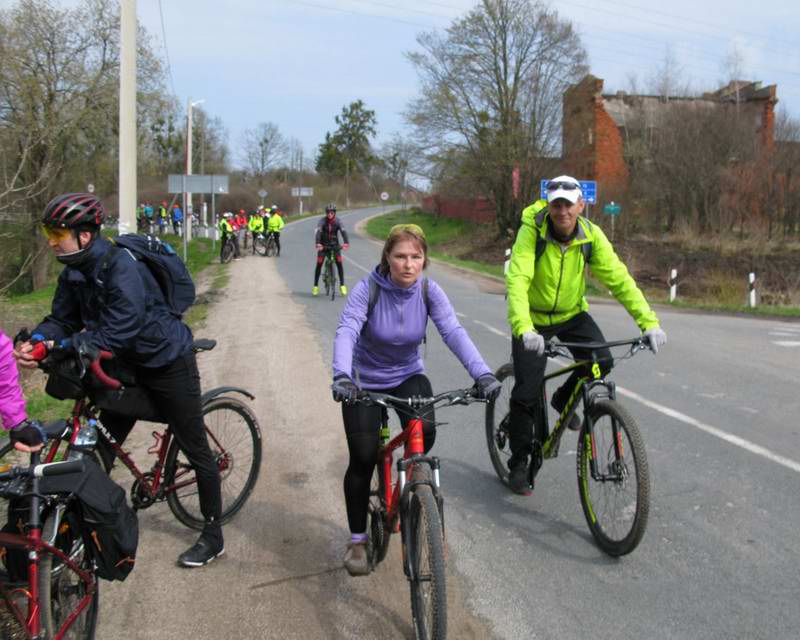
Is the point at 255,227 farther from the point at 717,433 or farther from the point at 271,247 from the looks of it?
the point at 717,433

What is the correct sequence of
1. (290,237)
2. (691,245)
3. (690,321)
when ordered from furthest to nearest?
(290,237), (691,245), (690,321)

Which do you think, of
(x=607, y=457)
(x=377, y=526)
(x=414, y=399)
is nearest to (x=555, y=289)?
(x=607, y=457)

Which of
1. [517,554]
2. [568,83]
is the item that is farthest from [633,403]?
[568,83]

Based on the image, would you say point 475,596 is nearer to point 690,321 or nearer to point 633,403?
point 633,403

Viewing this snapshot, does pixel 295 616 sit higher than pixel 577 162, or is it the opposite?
pixel 577 162

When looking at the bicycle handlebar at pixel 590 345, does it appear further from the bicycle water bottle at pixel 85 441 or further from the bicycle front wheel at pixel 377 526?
the bicycle water bottle at pixel 85 441

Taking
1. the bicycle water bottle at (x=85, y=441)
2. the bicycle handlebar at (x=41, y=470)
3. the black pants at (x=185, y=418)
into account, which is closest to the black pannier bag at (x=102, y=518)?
the bicycle handlebar at (x=41, y=470)

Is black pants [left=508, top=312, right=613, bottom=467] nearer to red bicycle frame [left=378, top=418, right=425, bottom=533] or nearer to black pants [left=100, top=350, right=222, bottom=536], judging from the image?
red bicycle frame [left=378, top=418, right=425, bottom=533]

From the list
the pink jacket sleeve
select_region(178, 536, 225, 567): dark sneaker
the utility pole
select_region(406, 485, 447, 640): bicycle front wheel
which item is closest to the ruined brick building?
Result: the utility pole

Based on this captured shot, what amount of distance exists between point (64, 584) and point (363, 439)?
4.66 feet

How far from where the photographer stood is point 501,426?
18.2 ft

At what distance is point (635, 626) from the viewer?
3535mm

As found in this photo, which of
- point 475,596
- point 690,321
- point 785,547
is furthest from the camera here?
point 690,321

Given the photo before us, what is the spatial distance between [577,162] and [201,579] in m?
42.0
